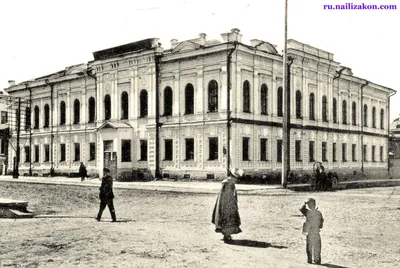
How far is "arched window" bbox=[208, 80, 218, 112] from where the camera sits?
93.1ft

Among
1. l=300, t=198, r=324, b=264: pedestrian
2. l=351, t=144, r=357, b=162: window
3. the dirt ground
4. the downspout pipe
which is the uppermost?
the downspout pipe

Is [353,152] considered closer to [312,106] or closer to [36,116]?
[312,106]

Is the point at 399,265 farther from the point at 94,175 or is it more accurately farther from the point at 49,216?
the point at 94,175

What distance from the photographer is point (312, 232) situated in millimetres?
7453

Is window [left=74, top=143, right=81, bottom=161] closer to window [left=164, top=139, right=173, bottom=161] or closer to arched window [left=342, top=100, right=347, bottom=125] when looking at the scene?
window [left=164, top=139, right=173, bottom=161]

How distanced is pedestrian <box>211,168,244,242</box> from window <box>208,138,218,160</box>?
1873cm

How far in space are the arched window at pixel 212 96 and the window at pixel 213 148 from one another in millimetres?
1769

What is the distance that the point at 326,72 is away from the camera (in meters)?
35.4

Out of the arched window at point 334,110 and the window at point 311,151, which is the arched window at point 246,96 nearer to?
the window at point 311,151

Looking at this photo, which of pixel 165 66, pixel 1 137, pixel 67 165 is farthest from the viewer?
pixel 1 137

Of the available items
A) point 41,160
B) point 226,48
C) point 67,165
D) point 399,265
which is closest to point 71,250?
point 399,265

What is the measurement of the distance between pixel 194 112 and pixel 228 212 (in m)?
20.1

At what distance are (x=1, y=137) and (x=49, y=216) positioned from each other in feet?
127

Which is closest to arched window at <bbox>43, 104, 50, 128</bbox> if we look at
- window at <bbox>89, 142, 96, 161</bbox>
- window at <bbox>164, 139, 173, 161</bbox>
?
window at <bbox>89, 142, 96, 161</bbox>
